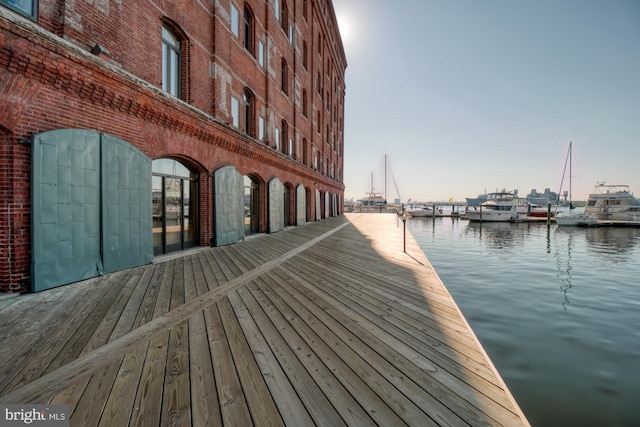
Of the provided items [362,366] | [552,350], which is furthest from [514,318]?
[362,366]

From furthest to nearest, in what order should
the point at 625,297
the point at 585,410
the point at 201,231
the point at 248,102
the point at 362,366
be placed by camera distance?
1. the point at 248,102
2. the point at 201,231
3. the point at 625,297
4. the point at 585,410
5. the point at 362,366

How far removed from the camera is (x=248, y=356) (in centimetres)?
300

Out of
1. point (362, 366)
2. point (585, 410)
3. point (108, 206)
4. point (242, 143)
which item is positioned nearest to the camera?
point (362, 366)

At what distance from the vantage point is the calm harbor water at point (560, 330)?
3586mm

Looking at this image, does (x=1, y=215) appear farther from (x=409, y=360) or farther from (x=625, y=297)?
(x=625, y=297)

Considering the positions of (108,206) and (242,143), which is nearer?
(108,206)

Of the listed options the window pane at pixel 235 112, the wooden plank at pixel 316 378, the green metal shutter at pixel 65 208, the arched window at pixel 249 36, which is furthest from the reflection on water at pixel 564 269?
the arched window at pixel 249 36

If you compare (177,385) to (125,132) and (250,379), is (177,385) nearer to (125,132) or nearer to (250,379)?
(250,379)

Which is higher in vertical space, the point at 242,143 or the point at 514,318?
the point at 242,143

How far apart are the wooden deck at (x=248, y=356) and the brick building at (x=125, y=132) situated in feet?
4.27

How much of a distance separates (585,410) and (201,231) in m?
10.0

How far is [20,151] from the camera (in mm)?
4863

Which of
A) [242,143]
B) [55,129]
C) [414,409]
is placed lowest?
[414,409]

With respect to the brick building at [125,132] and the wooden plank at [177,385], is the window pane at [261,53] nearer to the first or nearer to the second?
the brick building at [125,132]
